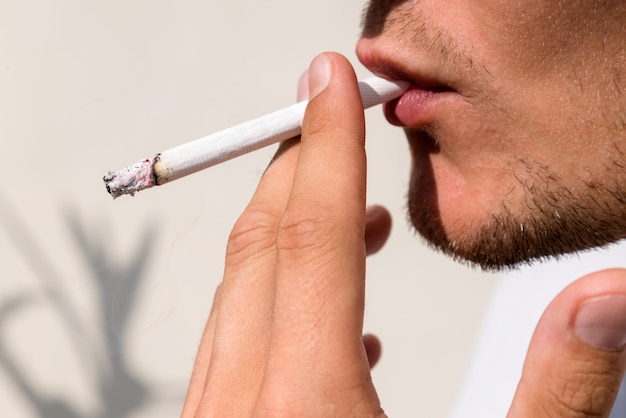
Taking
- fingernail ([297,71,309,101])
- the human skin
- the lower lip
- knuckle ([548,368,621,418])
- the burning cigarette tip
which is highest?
fingernail ([297,71,309,101])

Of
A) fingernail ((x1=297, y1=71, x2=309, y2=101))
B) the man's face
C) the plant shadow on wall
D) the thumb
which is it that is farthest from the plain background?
the thumb

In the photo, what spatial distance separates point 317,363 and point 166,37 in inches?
38.0

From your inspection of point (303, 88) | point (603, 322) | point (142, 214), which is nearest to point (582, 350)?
point (603, 322)

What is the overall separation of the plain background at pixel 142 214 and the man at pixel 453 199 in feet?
1.40

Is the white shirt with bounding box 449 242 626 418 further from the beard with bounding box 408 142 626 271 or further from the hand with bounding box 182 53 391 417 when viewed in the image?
the hand with bounding box 182 53 391 417

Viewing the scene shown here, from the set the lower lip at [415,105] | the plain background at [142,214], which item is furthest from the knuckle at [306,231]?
the plain background at [142,214]

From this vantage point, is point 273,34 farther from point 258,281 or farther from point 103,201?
point 258,281

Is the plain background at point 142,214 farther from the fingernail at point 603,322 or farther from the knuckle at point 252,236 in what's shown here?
the fingernail at point 603,322

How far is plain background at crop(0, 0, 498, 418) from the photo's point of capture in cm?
115

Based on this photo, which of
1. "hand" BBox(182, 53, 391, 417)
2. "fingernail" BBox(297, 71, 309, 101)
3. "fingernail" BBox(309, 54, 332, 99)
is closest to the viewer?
"hand" BBox(182, 53, 391, 417)

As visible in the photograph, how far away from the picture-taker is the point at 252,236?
2.38 ft

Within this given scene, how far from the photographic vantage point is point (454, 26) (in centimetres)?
72

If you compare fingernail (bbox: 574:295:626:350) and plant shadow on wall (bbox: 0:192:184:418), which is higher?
fingernail (bbox: 574:295:626:350)

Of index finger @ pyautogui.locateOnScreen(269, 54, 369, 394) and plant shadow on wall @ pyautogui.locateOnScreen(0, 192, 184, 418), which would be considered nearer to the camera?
index finger @ pyautogui.locateOnScreen(269, 54, 369, 394)
